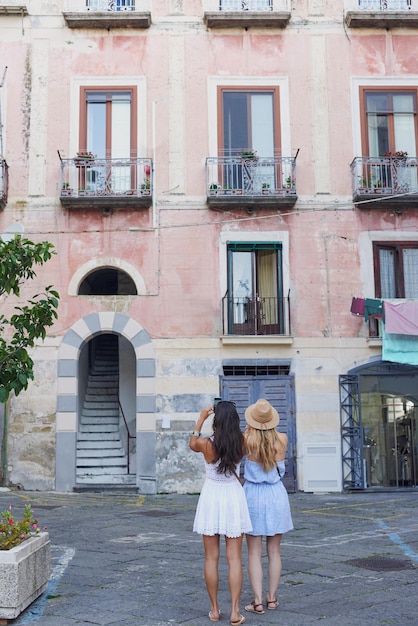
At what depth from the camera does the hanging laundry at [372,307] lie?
59.0ft

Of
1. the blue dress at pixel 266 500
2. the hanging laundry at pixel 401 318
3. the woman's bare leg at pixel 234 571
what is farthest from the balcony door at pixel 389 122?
the woman's bare leg at pixel 234 571

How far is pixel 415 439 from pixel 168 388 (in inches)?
238

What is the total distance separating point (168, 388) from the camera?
58.6 ft

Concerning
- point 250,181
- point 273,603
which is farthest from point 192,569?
point 250,181

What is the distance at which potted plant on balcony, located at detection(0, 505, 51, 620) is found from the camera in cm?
641

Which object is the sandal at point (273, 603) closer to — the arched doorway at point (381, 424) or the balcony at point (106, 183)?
the arched doorway at point (381, 424)

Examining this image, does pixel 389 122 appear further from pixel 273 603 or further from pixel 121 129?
pixel 273 603

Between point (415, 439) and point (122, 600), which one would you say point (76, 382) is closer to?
point (415, 439)

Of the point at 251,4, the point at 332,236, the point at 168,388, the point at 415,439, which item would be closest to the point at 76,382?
the point at 168,388

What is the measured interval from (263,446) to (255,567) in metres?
1.03

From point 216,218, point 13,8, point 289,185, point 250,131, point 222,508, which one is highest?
point 13,8

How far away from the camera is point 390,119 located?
19.1 meters

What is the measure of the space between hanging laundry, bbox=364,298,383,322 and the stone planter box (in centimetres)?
1223

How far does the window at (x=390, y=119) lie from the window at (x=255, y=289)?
3697mm
